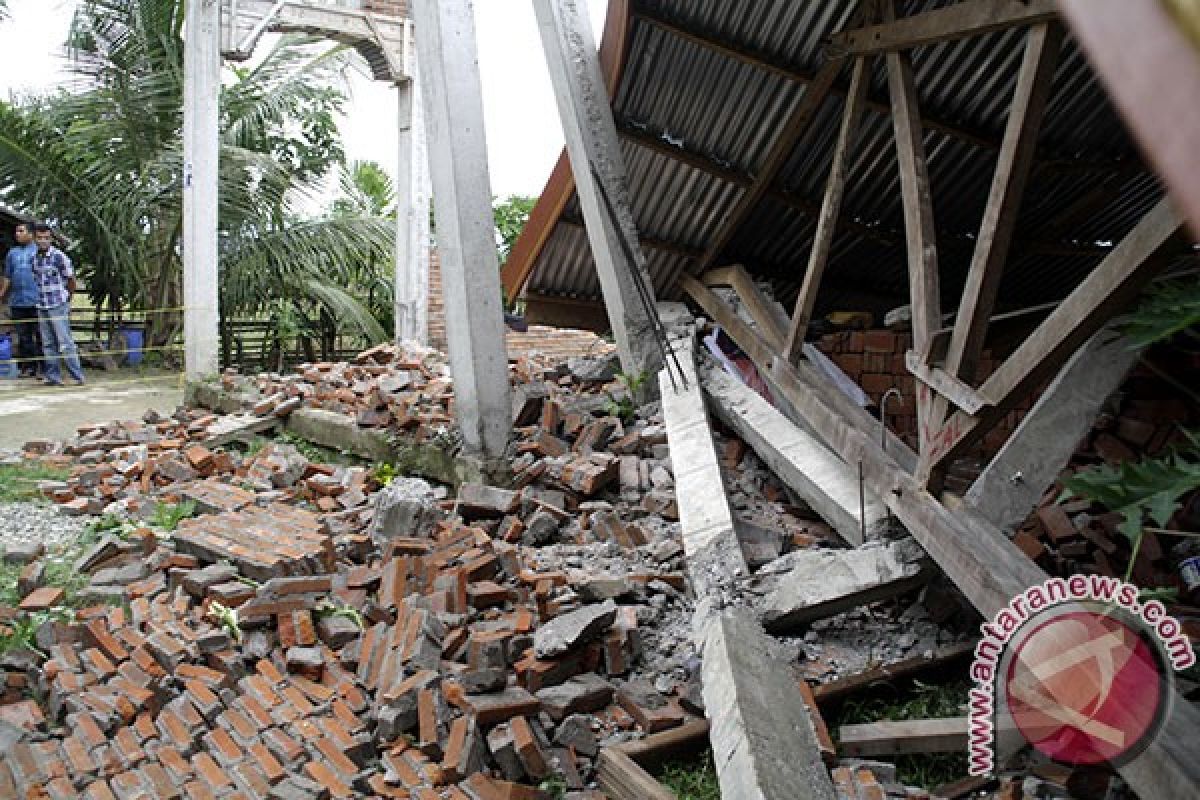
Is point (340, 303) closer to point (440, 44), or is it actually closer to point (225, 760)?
point (440, 44)

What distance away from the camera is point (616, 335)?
623 cm

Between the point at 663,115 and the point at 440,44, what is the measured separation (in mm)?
1508

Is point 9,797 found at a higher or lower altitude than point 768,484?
lower

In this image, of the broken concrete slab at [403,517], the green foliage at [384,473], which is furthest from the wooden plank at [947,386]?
the green foliage at [384,473]

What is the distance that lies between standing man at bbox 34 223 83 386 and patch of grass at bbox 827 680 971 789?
9.94 metres

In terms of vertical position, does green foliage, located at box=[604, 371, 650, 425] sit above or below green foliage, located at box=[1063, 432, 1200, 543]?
above

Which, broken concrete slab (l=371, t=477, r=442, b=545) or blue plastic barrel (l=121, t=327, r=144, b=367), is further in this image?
blue plastic barrel (l=121, t=327, r=144, b=367)

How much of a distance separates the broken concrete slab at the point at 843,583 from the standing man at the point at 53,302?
9.55 m

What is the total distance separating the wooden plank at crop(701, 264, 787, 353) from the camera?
18.9 ft

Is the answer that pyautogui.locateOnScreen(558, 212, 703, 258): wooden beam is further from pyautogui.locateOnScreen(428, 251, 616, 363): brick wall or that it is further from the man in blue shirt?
the man in blue shirt

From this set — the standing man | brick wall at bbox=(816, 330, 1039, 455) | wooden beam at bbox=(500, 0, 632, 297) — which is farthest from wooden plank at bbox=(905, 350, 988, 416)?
the standing man

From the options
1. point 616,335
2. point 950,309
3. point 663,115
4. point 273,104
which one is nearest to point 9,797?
point 616,335

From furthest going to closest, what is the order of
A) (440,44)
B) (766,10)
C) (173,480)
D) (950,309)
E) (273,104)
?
(273,104)
(950,309)
(173,480)
(440,44)
(766,10)

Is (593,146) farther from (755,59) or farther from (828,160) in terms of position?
(828,160)
